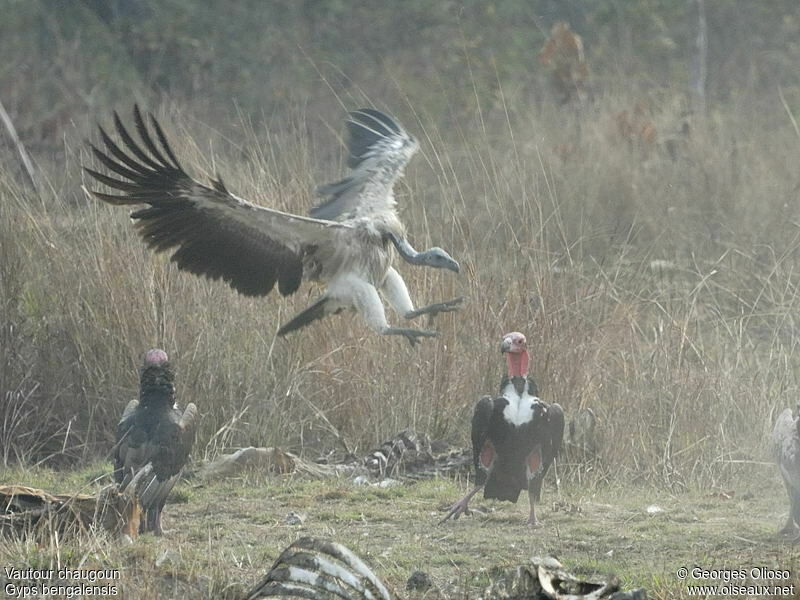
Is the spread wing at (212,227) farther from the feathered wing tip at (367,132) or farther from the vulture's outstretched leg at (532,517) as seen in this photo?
the vulture's outstretched leg at (532,517)

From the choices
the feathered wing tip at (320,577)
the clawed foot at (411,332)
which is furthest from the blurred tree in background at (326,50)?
the feathered wing tip at (320,577)

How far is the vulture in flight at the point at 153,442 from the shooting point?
5879 millimetres

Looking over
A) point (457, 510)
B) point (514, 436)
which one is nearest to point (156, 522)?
point (457, 510)

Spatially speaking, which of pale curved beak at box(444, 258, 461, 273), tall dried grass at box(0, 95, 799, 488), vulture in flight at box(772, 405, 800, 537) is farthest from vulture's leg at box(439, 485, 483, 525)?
vulture in flight at box(772, 405, 800, 537)

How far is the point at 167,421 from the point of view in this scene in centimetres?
604

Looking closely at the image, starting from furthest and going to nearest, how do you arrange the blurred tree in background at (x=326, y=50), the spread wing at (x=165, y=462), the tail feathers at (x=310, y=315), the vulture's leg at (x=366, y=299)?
the blurred tree in background at (x=326, y=50)
the tail feathers at (x=310, y=315)
the vulture's leg at (x=366, y=299)
the spread wing at (x=165, y=462)

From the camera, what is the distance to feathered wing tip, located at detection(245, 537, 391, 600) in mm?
4805

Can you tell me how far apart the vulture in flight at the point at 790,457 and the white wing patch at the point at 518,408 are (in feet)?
3.21

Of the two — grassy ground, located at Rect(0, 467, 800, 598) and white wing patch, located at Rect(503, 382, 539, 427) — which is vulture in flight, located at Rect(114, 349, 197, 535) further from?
white wing patch, located at Rect(503, 382, 539, 427)

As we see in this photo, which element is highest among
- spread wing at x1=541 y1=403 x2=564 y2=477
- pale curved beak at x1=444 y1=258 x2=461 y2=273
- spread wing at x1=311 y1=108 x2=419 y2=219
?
spread wing at x1=311 y1=108 x2=419 y2=219

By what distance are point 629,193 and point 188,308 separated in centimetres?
403

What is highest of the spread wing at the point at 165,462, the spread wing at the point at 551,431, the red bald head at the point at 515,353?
the red bald head at the point at 515,353

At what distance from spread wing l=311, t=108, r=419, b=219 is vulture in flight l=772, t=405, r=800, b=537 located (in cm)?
214

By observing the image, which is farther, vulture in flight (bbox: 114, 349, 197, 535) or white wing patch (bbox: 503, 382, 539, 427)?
white wing patch (bbox: 503, 382, 539, 427)
